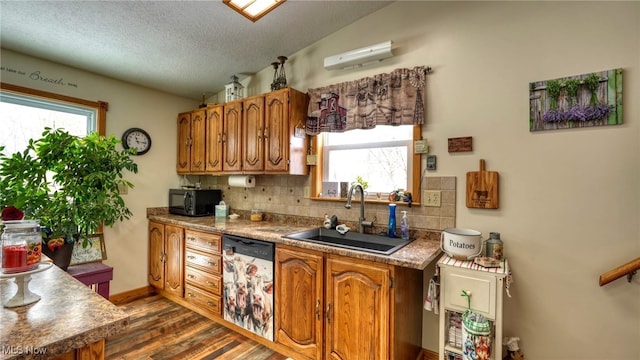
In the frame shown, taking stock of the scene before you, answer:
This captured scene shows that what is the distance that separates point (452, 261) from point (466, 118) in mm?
989

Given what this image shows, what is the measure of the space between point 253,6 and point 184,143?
1.98 meters

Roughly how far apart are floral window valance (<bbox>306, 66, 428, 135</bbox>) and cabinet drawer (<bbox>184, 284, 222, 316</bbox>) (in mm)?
1755

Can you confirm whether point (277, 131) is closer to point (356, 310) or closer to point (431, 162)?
point (431, 162)

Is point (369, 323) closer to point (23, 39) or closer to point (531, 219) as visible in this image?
point (531, 219)

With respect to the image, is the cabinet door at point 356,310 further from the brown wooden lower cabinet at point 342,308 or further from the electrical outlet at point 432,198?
the electrical outlet at point 432,198

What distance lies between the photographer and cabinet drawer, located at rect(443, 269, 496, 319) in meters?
1.46

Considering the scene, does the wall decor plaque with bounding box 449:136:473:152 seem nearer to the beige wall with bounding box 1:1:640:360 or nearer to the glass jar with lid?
the beige wall with bounding box 1:1:640:360

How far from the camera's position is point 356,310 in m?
1.67

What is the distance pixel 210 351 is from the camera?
2080mm

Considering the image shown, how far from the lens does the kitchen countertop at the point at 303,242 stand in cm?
153

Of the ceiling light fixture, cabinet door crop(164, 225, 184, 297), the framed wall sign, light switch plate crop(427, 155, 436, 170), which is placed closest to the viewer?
the ceiling light fixture

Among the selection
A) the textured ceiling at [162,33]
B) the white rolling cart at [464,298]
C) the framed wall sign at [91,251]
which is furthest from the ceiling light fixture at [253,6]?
the framed wall sign at [91,251]

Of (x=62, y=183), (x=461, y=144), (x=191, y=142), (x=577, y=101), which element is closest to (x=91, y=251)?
(x=62, y=183)

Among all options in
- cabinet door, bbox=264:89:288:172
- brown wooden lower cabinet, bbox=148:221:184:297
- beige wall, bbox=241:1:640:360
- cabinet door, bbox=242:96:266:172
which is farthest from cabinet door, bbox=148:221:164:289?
beige wall, bbox=241:1:640:360
